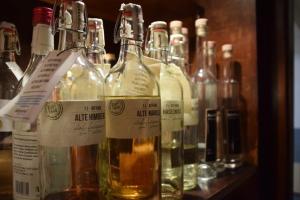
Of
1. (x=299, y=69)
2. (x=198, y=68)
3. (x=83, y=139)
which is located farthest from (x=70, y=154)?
(x=299, y=69)

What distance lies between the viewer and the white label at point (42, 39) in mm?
372

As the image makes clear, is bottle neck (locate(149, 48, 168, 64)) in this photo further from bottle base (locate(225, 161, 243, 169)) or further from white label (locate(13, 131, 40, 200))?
bottle base (locate(225, 161, 243, 169))

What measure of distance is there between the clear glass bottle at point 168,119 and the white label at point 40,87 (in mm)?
172

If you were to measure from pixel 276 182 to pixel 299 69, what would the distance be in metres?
2.04

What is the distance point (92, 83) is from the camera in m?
0.35

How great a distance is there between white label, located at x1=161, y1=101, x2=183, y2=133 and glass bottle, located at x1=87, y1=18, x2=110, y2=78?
4.0 inches

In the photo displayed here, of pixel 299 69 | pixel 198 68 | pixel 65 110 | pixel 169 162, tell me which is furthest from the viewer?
pixel 299 69

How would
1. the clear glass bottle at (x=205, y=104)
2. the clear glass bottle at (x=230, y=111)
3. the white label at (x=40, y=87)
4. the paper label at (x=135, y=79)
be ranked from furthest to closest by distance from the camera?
the clear glass bottle at (x=230, y=111) < the clear glass bottle at (x=205, y=104) < the paper label at (x=135, y=79) < the white label at (x=40, y=87)

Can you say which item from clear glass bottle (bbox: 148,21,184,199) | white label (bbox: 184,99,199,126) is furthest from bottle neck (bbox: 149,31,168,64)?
white label (bbox: 184,99,199,126)

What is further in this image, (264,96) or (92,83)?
(264,96)

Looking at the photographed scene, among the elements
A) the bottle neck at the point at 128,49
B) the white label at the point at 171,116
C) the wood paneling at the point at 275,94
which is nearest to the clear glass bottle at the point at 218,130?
the wood paneling at the point at 275,94

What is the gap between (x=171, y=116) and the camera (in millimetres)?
440

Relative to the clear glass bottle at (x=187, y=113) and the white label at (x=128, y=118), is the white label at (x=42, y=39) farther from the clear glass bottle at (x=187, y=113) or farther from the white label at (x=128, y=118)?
the clear glass bottle at (x=187, y=113)

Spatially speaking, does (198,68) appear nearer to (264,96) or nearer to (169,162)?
(264,96)
